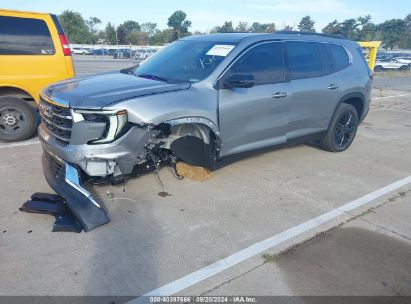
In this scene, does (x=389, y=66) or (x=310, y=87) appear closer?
(x=310, y=87)

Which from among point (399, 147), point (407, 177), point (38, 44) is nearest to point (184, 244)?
point (407, 177)

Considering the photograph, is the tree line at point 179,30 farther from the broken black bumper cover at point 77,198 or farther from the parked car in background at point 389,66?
the broken black bumper cover at point 77,198

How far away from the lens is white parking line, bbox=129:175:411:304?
2716 mm

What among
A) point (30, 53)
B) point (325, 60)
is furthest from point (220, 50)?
point (30, 53)

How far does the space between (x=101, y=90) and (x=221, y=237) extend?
6.37 ft

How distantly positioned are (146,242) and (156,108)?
52.2 inches

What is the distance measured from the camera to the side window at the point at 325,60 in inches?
217

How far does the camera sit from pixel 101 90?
12.2 feet

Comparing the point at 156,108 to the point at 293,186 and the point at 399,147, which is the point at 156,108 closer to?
the point at 293,186

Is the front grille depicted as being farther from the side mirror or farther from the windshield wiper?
the side mirror

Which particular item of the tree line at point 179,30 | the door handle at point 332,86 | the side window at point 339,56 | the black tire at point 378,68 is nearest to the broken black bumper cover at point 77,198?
the door handle at point 332,86

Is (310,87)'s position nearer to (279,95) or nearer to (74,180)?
(279,95)

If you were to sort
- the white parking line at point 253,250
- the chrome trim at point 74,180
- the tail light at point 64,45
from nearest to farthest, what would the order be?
the white parking line at point 253,250 → the chrome trim at point 74,180 → the tail light at point 64,45

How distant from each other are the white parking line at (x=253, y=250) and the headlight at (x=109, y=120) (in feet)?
5.02
